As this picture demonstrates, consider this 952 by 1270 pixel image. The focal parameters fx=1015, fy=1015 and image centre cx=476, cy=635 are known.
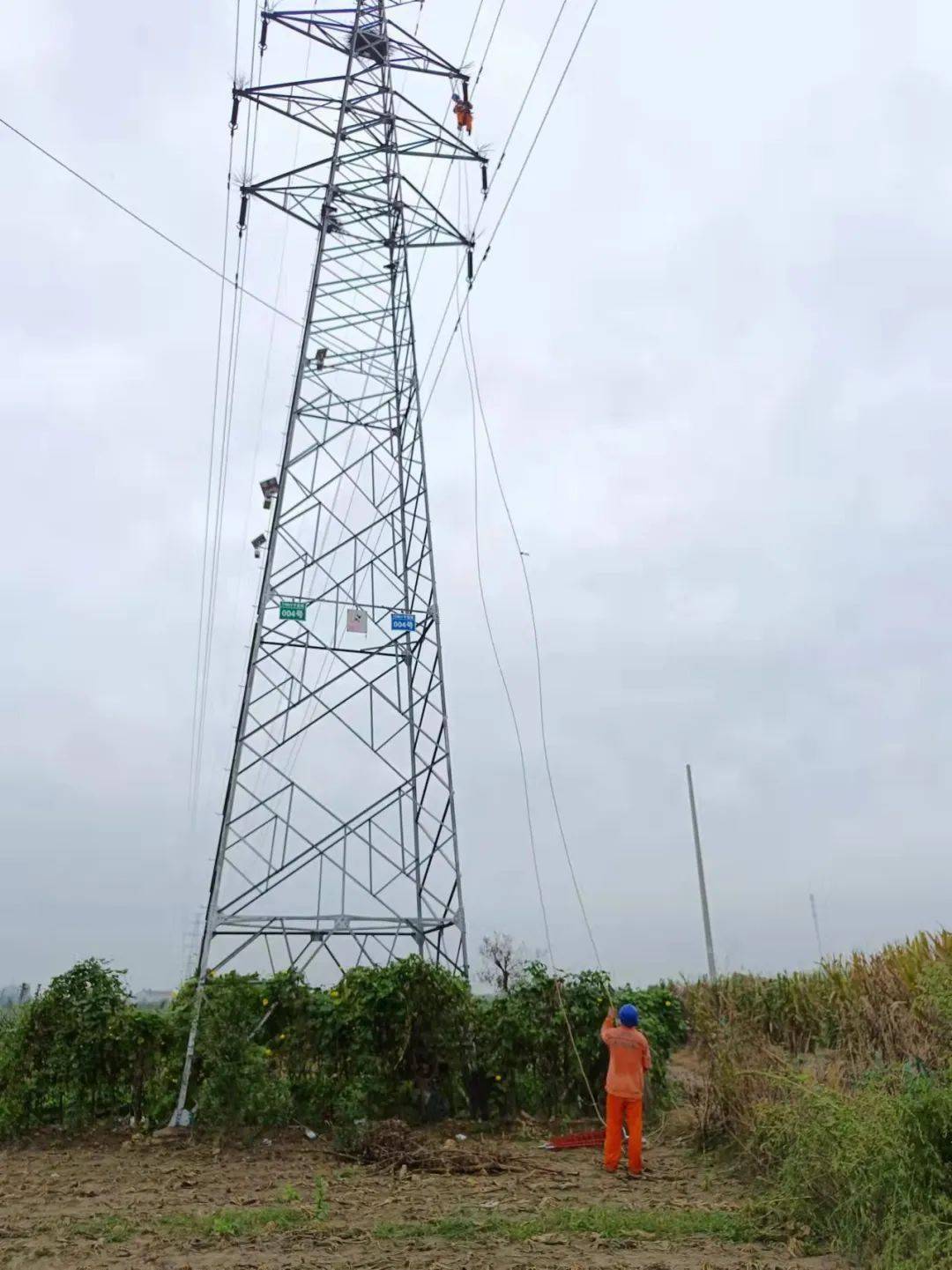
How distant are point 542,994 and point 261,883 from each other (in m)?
3.70

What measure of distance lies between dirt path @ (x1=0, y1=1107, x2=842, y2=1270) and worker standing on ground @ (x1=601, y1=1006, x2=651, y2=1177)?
0.25 m

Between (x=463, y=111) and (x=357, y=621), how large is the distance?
7.99 meters

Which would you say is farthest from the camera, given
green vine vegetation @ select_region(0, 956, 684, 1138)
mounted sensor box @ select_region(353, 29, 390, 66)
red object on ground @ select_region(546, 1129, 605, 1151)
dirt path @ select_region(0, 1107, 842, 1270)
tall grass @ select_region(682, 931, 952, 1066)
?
mounted sensor box @ select_region(353, 29, 390, 66)

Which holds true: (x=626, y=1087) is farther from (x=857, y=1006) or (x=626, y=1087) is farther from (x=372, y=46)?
(x=372, y=46)

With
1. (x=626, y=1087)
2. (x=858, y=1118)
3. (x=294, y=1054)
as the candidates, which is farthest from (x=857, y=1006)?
(x=294, y=1054)

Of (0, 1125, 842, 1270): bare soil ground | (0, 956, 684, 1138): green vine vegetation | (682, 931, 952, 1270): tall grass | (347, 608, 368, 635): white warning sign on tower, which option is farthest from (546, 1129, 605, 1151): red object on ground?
(347, 608, 368, 635): white warning sign on tower

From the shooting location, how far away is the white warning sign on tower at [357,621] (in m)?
13.7

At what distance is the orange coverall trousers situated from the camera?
9633 mm

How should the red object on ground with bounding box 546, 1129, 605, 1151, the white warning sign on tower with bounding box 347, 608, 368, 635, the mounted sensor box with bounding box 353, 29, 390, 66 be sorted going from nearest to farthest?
the red object on ground with bounding box 546, 1129, 605, 1151
the white warning sign on tower with bounding box 347, 608, 368, 635
the mounted sensor box with bounding box 353, 29, 390, 66

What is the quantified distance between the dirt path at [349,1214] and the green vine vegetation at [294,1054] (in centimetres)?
77

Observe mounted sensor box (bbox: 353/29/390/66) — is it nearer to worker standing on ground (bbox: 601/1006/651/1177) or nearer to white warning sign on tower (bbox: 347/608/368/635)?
white warning sign on tower (bbox: 347/608/368/635)

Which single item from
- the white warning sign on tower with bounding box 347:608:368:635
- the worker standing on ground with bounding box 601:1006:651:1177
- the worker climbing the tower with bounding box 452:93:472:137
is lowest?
the worker standing on ground with bounding box 601:1006:651:1177

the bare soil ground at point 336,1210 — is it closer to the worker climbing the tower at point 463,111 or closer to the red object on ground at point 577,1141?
the red object on ground at point 577,1141

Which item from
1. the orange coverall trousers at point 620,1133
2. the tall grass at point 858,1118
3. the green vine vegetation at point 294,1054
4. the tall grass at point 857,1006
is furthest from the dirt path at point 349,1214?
the tall grass at point 857,1006
